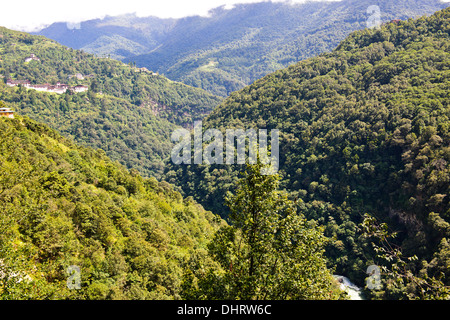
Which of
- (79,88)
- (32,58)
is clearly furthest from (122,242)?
(32,58)

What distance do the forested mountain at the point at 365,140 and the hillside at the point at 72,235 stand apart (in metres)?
23.6

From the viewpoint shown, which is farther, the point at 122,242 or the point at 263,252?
the point at 122,242

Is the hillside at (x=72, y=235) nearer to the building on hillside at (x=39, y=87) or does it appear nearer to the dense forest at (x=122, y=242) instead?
the dense forest at (x=122, y=242)

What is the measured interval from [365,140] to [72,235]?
60358 millimetres

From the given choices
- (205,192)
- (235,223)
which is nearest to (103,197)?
(235,223)

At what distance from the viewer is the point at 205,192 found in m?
83.2

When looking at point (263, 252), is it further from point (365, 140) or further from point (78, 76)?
point (78, 76)

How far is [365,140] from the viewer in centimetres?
6306

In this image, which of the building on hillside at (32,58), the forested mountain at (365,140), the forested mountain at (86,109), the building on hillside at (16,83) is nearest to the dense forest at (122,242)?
the forested mountain at (365,140)

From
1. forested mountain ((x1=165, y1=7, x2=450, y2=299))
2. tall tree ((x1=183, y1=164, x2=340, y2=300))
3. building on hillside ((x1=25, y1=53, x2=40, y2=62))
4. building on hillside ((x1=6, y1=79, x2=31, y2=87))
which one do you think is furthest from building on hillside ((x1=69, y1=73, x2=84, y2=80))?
tall tree ((x1=183, y1=164, x2=340, y2=300))

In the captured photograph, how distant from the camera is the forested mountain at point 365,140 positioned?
153ft

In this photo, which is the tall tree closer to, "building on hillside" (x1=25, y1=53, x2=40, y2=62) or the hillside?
the hillside
